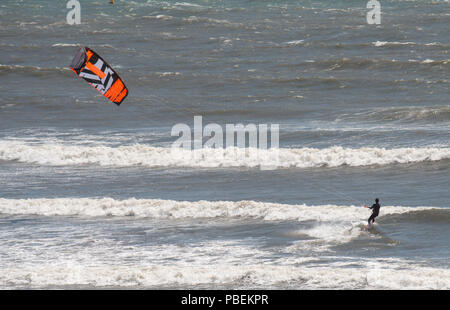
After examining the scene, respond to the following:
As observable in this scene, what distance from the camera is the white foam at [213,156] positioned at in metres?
22.2

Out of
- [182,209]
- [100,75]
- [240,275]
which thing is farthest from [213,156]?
[240,275]

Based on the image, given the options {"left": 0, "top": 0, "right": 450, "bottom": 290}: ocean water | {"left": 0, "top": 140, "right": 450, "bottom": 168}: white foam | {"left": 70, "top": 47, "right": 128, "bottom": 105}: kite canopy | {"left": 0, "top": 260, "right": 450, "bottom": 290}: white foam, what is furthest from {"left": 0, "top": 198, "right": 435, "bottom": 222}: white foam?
{"left": 0, "top": 140, "right": 450, "bottom": 168}: white foam

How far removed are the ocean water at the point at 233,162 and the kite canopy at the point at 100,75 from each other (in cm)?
259

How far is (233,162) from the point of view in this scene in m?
22.9

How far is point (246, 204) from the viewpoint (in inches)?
709

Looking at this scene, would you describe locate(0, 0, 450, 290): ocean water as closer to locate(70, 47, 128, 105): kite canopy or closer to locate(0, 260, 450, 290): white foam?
locate(0, 260, 450, 290): white foam

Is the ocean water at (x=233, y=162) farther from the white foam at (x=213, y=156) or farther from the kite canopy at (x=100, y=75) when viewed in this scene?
the kite canopy at (x=100, y=75)

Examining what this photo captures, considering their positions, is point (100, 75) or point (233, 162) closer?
point (100, 75)

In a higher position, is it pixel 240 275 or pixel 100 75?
pixel 100 75

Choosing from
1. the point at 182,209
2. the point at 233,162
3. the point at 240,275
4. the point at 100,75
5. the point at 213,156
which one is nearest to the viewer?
the point at 240,275

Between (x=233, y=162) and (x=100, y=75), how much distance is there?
612 cm

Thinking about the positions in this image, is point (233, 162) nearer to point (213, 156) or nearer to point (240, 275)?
point (213, 156)

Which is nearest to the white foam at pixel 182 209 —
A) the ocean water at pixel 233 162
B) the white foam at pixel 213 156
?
the ocean water at pixel 233 162

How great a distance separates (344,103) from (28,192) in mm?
13652
